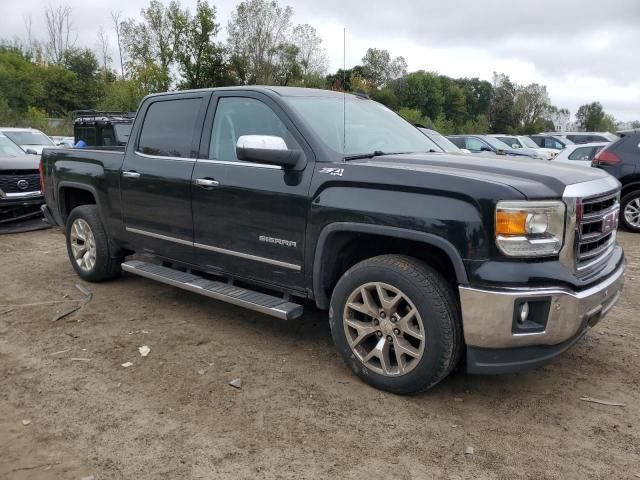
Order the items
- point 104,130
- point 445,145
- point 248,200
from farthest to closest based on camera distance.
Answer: point 104,130
point 445,145
point 248,200

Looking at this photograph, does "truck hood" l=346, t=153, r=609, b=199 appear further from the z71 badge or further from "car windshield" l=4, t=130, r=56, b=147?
"car windshield" l=4, t=130, r=56, b=147

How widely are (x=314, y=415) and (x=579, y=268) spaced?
1.72m

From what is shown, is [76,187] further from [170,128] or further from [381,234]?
[381,234]

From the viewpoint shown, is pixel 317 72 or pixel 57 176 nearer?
pixel 57 176

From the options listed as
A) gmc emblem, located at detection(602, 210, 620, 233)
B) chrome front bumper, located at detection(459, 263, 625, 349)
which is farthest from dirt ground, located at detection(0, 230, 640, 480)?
gmc emblem, located at detection(602, 210, 620, 233)

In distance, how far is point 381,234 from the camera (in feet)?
11.0

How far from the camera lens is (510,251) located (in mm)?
3000

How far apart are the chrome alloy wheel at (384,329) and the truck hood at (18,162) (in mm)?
7702

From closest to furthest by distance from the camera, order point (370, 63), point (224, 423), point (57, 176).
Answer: point (224, 423) → point (57, 176) → point (370, 63)

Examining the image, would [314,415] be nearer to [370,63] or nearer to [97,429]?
[97,429]

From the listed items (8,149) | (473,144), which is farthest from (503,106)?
(8,149)

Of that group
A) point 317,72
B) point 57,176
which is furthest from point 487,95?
point 57,176

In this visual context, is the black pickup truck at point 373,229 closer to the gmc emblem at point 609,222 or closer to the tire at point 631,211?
the gmc emblem at point 609,222

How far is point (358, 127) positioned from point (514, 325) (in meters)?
1.93
